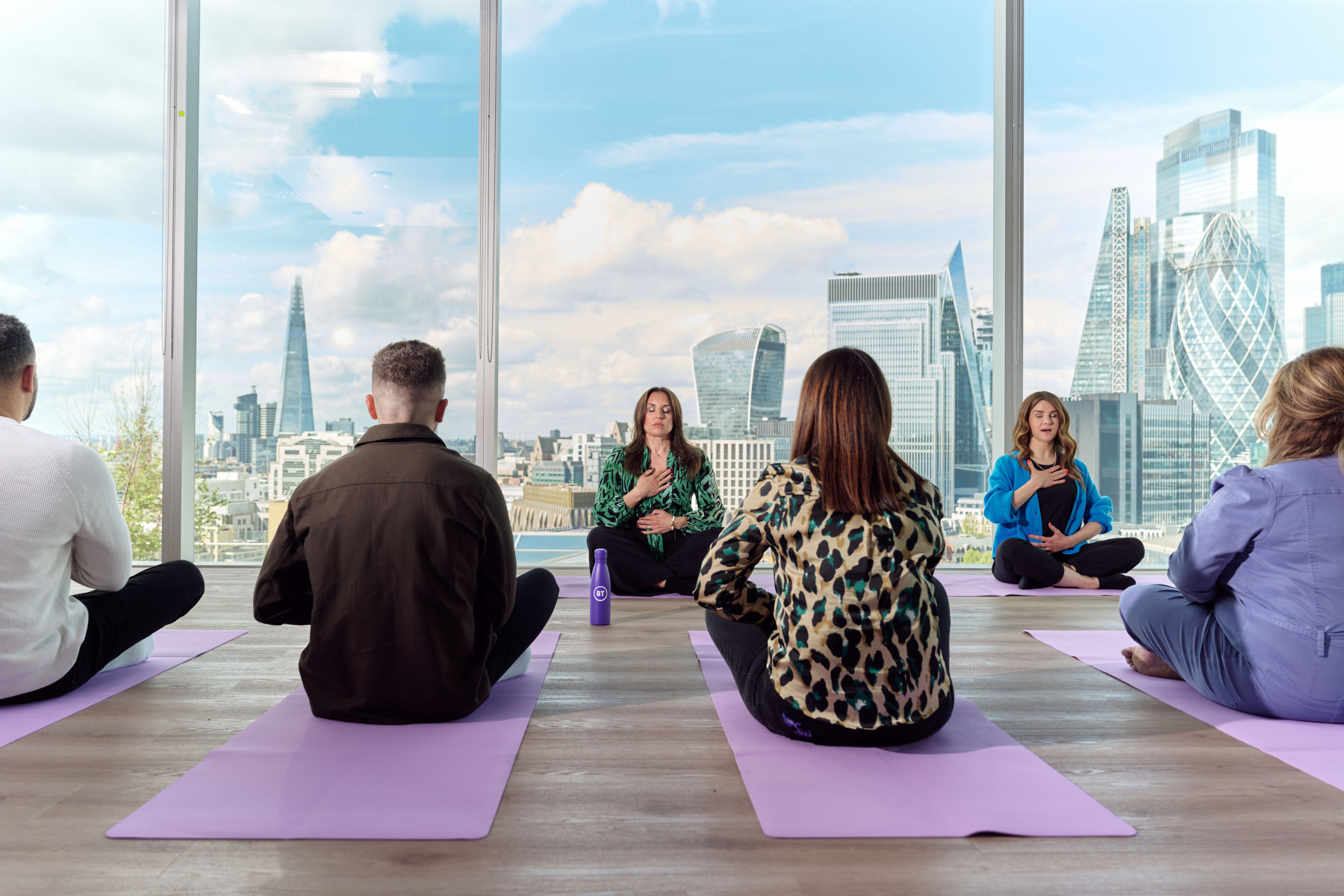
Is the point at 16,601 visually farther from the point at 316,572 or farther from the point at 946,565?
the point at 946,565

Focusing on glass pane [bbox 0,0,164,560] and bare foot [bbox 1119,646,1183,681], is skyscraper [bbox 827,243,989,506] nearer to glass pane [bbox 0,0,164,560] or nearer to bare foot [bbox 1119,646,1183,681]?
bare foot [bbox 1119,646,1183,681]

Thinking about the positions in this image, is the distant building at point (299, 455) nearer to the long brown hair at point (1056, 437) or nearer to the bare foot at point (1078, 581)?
the long brown hair at point (1056, 437)

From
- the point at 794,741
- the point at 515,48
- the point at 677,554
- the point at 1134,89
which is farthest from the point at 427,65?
the point at 794,741

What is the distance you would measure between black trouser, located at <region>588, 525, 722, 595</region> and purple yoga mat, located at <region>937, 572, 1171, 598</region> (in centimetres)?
115

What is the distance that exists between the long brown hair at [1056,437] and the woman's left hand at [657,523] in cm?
172

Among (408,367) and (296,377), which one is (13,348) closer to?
(408,367)

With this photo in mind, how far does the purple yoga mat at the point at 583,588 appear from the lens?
3689 mm

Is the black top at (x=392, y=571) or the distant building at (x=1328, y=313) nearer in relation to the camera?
the black top at (x=392, y=571)

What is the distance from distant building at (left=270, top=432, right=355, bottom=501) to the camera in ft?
15.1

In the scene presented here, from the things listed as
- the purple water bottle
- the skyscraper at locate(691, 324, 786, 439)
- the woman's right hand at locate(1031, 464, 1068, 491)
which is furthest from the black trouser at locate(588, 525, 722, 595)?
the woman's right hand at locate(1031, 464, 1068, 491)

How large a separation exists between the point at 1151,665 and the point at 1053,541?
165cm

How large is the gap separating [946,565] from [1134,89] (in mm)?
2730

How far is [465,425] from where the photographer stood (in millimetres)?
4391

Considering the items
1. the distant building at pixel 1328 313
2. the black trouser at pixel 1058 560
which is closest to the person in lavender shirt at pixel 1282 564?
the black trouser at pixel 1058 560
